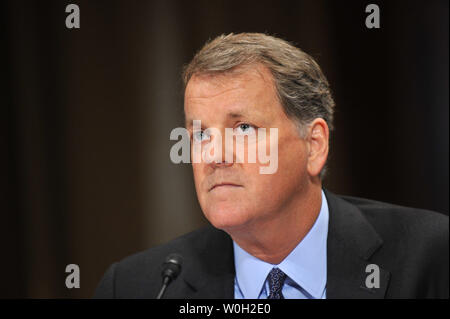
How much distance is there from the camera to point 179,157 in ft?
7.06

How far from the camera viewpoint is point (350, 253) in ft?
6.07

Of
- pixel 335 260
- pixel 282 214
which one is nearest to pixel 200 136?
pixel 282 214

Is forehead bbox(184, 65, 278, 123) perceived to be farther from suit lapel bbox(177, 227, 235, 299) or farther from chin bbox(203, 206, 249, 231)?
suit lapel bbox(177, 227, 235, 299)

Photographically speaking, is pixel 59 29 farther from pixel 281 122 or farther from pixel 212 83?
pixel 281 122

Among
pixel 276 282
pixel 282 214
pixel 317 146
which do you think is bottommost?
pixel 276 282

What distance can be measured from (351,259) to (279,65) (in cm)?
72

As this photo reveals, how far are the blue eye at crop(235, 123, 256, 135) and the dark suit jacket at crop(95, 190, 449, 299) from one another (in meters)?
0.50

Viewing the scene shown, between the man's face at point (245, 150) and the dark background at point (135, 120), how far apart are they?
48 centimetres

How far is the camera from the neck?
1827 mm

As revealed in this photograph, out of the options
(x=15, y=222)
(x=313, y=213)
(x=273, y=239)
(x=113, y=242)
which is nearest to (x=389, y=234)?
(x=313, y=213)

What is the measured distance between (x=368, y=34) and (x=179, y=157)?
3.11 ft

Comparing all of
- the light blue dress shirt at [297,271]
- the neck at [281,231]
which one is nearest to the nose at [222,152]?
the neck at [281,231]

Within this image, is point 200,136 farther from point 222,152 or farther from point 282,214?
point 282,214

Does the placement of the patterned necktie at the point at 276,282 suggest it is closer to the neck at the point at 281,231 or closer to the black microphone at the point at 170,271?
the neck at the point at 281,231
